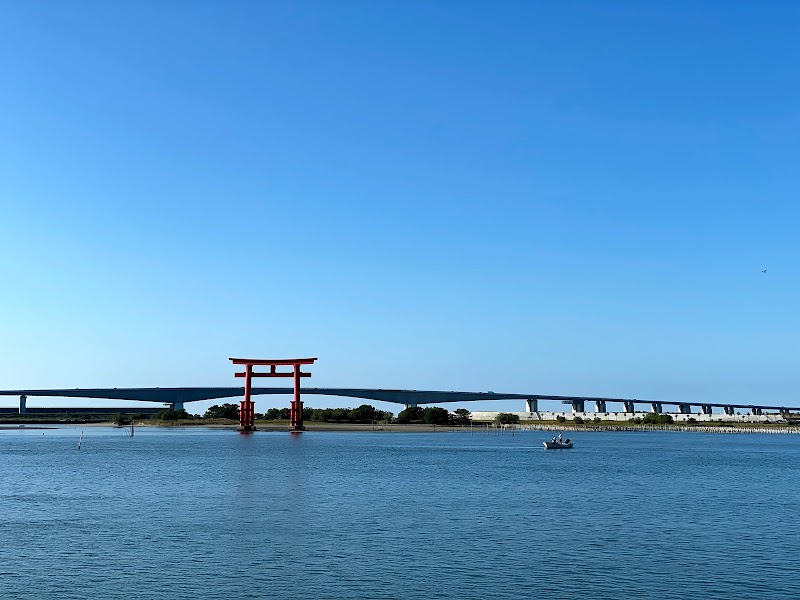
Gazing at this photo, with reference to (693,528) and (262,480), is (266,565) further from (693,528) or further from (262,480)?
(262,480)

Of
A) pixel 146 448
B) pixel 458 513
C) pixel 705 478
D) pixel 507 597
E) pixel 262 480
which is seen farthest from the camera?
pixel 146 448

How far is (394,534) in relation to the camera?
41938mm

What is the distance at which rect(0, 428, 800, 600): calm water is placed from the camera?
31.3 meters

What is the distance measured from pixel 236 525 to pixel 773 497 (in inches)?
1518

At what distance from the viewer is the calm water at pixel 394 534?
3130 cm

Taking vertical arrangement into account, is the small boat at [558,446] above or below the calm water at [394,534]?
above

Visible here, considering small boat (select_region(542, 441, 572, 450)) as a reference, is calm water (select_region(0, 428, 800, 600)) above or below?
below

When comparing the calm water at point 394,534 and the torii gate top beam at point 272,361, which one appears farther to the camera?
the torii gate top beam at point 272,361

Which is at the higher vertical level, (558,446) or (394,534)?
(558,446)

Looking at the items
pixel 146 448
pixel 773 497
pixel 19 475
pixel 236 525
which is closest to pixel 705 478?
pixel 773 497

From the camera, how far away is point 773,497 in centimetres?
6116

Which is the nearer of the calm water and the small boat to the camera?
the calm water

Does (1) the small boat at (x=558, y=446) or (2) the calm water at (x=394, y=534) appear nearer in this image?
(2) the calm water at (x=394, y=534)

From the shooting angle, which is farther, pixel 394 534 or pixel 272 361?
pixel 272 361
